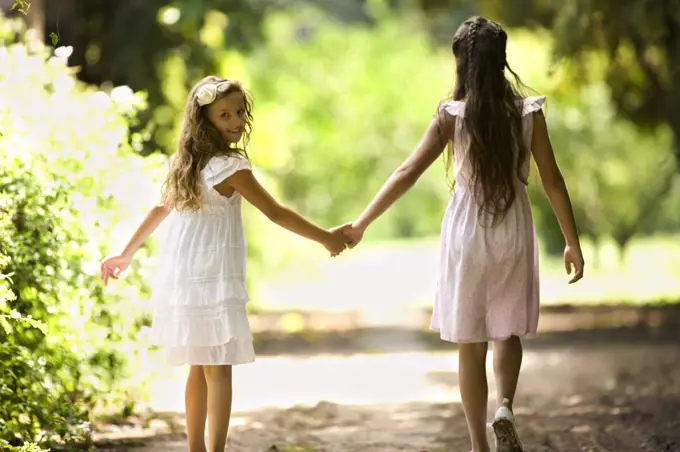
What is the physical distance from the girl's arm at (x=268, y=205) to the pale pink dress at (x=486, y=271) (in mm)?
614

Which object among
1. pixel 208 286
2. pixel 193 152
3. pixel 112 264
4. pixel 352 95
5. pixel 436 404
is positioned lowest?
pixel 436 404

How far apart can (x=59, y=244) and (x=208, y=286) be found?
4.09ft

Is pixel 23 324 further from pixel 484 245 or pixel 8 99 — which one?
pixel 484 245

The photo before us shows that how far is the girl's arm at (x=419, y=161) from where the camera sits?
5078 mm

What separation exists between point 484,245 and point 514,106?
588 millimetres

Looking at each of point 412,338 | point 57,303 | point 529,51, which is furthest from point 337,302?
point 57,303

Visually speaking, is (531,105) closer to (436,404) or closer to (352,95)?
(436,404)

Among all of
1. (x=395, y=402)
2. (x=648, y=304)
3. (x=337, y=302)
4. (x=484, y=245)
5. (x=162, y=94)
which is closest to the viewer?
(x=484, y=245)

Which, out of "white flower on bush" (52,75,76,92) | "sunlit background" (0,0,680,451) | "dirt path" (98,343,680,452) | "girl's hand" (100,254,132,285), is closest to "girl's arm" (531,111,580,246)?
"sunlit background" (0,0,680,451)

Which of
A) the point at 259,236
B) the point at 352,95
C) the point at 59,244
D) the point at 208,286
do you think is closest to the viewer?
the point at 208,286

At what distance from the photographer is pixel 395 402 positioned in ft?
28.2

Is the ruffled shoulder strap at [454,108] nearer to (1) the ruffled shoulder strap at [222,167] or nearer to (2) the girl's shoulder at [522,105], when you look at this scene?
(2) the girl's shoulder at [522,105]

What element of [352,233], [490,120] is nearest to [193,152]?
[352,233]

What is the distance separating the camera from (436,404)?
334 inches
